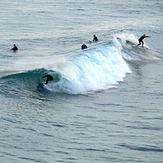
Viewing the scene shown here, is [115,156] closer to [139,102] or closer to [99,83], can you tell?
[139,102]

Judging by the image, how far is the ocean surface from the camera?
1912 centimetres

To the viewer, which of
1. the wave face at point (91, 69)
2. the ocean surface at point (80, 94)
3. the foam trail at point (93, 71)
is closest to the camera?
the ocean surface at point (80, 94)

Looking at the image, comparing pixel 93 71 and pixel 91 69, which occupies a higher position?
pixel 91 69

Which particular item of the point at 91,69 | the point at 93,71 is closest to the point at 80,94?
the point at 93,71

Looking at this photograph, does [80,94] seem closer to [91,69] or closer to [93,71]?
[93,71]

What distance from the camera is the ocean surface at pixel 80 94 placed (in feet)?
62.7

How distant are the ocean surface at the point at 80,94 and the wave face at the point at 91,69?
6 cm

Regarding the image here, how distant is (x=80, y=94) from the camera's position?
1096 inches

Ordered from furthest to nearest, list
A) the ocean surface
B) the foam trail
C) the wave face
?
the wave face
the foam trail
the ocean surface

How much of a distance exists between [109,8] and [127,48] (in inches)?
1116

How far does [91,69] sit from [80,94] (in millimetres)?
5745

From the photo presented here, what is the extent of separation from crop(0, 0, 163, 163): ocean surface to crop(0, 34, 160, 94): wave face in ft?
0.19

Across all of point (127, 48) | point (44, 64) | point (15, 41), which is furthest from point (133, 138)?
point (15, 41)

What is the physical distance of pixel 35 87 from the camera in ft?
93.5
